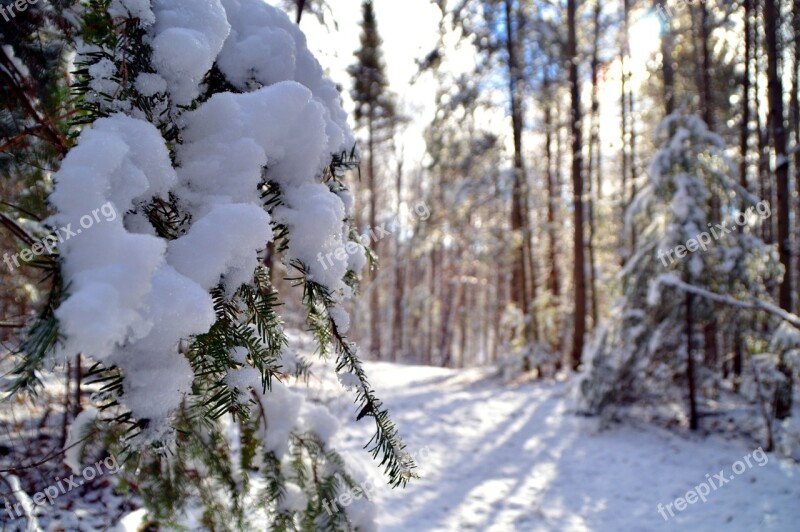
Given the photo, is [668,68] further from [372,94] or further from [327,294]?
[327,294]

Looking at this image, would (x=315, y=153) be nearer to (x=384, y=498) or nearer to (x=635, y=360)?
(x=384, y=498)

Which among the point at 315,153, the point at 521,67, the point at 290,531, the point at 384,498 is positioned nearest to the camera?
the point at 315,153

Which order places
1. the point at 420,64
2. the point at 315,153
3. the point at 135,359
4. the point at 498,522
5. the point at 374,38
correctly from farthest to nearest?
the point at 374,38, the point at 420,64, the point at 498,522, the point at 315,153, the point at 135,359

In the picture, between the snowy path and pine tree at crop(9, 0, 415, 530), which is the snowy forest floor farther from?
pine tree at crop(9, 0, 415, 530)

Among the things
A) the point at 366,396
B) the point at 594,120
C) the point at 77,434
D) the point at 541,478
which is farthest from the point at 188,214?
the point at 594,120

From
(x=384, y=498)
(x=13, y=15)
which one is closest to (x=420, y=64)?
(x=384, y=498)

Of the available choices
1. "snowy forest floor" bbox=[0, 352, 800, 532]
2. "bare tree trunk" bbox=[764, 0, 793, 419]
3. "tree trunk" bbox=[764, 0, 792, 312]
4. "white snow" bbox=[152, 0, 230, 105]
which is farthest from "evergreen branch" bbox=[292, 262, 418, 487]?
"tree trunk" bbox=[764, 0, 792, 312]

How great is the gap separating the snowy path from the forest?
37 millimetres

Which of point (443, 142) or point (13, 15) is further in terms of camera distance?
point (443, 142)

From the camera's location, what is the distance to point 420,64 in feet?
35.9

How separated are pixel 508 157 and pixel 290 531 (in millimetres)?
9800

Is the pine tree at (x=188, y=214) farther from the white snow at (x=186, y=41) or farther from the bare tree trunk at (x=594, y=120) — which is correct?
the bare tree trunk at (x=594, y=120)

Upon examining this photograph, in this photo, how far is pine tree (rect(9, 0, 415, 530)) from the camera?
29.1 inches

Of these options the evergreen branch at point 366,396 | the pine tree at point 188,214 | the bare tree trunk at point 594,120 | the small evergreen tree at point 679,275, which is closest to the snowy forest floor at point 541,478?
the small evergreen tree at point 679,275
